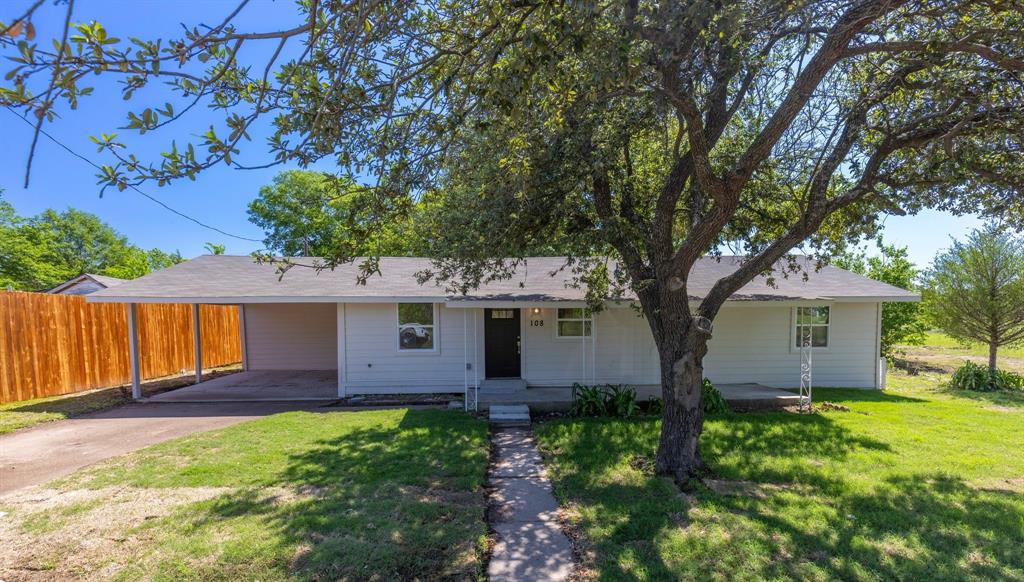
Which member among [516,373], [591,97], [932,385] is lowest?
[932,385]

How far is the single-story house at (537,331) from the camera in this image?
10305 millimetres

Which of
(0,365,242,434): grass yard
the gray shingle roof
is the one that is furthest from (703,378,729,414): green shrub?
(0,365,242,434): grass yard

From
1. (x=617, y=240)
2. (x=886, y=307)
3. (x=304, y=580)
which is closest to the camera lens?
(x=304, y=580)

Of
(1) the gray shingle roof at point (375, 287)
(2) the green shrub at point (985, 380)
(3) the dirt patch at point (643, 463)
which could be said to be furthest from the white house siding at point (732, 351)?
(3) the dirt patch at point (643, 463)

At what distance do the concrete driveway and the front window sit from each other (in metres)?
2.41

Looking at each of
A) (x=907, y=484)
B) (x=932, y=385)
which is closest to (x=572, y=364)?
(x=907, y=484)

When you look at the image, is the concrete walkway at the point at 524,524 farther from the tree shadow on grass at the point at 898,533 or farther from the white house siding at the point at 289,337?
the white house siding at the point at 289,337

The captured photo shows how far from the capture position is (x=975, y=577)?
339 centimetres

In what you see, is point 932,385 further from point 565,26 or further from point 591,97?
point 565,26

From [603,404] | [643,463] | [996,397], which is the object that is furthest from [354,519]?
[996,397]

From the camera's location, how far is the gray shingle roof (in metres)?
9.98

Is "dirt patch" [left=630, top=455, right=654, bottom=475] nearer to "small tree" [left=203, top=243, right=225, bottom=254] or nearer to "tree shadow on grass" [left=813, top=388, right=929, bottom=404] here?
"tree shadow on grass" [left=813, top=388, right=929, bottom=404]

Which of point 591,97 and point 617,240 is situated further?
point 617,240

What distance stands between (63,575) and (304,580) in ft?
5.92
